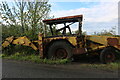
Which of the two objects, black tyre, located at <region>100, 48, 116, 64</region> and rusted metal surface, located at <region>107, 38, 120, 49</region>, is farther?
rusted metal surface, located at <region>107, 38, 120, 49</region>

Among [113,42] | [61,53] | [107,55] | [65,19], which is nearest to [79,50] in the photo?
[61,53]

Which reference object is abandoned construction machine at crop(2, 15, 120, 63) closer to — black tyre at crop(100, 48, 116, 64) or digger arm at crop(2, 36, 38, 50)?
black tyre at crop(100, 48, 116, 64)

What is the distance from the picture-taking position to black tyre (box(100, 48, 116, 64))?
19.4 ft

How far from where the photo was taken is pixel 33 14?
1102cm

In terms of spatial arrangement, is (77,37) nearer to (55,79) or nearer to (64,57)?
(64,57)

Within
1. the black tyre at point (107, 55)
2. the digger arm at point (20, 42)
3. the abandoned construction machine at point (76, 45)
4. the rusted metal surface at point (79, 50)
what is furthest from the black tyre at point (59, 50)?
the black tyre at point (107, 55)

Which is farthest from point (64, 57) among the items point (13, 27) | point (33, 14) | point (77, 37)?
Result: point (13, 27)

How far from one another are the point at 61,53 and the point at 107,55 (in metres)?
2.22

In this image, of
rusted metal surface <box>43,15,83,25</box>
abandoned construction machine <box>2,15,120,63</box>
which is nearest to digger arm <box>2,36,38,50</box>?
abandoned construction machine <box>2,15,120,63</box>

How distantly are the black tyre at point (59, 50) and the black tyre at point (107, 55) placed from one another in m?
1.53

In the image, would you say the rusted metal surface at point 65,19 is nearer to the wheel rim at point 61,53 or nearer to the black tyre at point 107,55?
the wheel rim at point 61,53

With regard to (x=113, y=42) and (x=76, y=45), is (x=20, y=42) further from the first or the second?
(x=113, y=42)

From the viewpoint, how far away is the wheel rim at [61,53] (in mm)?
6492

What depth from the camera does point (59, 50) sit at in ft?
21.7
